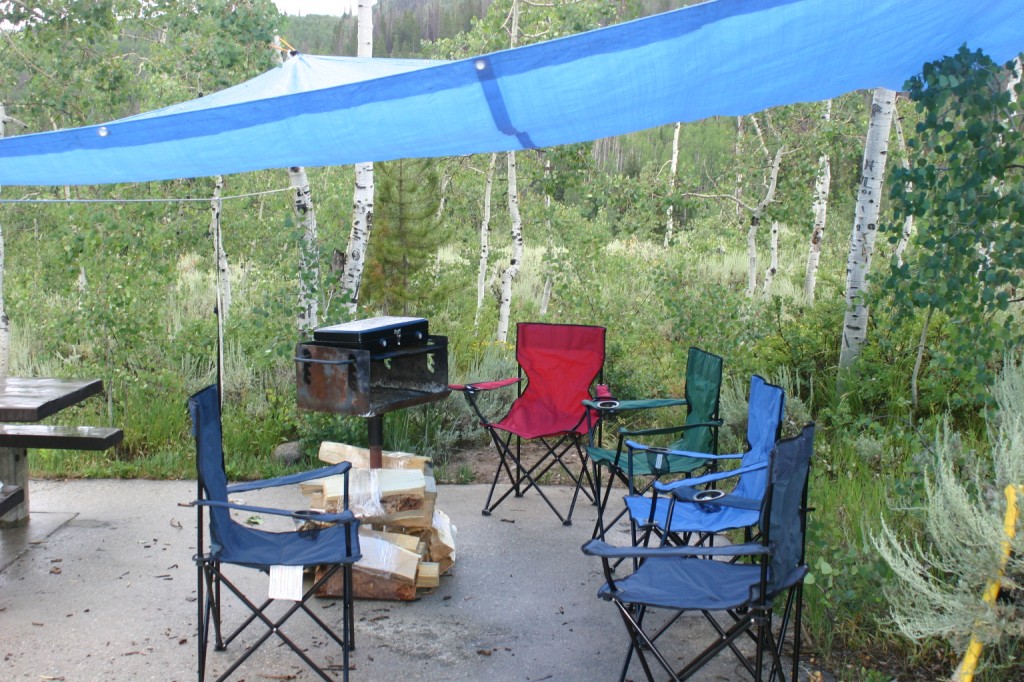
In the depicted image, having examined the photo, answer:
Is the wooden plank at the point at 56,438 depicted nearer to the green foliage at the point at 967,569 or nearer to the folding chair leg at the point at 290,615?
the folding chair leg at the point at 290,615

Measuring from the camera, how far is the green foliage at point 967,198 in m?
3.31

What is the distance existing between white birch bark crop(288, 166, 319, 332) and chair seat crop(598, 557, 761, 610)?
297cm

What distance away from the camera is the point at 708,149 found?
2102 cm

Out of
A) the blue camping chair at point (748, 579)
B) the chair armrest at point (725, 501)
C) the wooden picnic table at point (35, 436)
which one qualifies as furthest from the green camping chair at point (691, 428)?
the wooden picnic table at point (35, 436)

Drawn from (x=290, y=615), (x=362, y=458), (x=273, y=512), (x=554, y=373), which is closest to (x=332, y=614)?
(x=290, y=615)

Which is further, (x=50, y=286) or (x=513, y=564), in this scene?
(x=50, y=286)

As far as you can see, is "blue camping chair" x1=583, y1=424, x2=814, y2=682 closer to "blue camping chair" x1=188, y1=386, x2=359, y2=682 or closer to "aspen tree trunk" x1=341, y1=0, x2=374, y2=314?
"blue camping chair" x1=188, y1=386, x2=359, y2=682

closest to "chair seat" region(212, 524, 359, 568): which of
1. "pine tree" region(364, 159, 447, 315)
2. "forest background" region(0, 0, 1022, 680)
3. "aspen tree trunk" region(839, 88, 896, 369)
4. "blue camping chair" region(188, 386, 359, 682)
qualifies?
"blue camping chair" region(188, 386, 359, 682)

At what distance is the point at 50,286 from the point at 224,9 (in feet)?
17.0

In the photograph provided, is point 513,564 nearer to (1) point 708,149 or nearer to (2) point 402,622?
(2) point 402,622

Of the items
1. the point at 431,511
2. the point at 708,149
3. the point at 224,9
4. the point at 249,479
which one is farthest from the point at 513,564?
the point at 708,149

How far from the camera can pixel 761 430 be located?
316 cm

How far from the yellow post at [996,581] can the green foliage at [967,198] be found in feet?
3.90

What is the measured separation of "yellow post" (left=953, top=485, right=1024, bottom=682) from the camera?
7.99 ft
